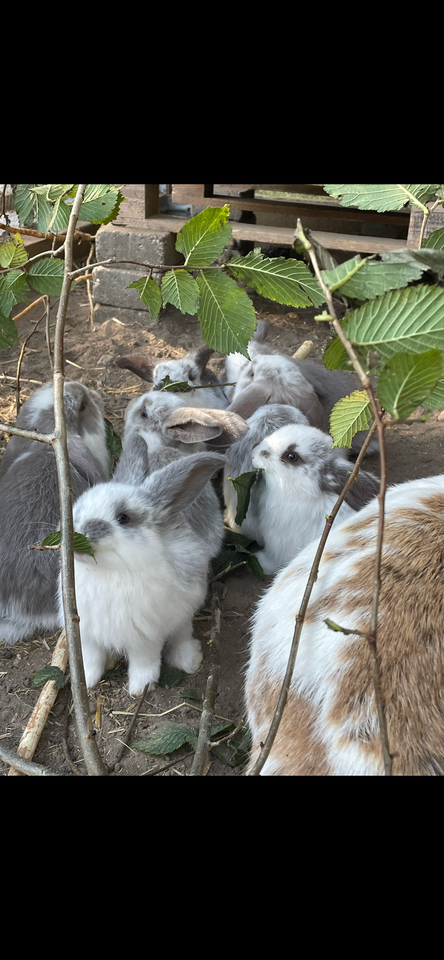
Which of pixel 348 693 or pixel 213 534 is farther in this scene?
pixel 213 534

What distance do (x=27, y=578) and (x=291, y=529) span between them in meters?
1.10

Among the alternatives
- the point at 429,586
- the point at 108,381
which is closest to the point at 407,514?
the point at 429,586

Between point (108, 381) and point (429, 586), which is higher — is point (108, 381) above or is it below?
below

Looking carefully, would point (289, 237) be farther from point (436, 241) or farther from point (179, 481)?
point (436, 241)

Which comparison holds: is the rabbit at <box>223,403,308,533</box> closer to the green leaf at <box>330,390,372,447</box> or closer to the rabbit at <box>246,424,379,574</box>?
the rabbit at <box>246,424,379,574</box>

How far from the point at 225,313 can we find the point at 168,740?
1.47 m

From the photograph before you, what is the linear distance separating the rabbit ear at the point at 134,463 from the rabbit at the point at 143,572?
0.19 metres

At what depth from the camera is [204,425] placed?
311 cm

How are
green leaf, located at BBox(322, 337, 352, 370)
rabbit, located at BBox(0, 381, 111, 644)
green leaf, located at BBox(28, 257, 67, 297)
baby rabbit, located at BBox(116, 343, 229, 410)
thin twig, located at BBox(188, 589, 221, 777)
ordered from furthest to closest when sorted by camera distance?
baby rabbit, located at BBox(116, 343, 229, 410) → rabbit, located at BBox(0, 381, 111, 644) → thin twig, located at BBox(188, 589, 221, 777) → green leaf, located at BBox(28, 257, 67, 297) → green leaf, located at BBox(322, 337, 352, 370)

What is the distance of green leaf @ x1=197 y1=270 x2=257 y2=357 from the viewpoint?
158cm

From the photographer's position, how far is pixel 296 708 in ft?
5.45

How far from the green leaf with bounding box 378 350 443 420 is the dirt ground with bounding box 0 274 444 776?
152cm

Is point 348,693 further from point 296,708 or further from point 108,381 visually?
point 108,381

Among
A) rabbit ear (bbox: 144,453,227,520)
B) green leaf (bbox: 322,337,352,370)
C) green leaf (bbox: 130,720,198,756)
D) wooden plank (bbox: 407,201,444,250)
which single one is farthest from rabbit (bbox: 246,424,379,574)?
wooden plank (bbox: 407,201,444,250)
